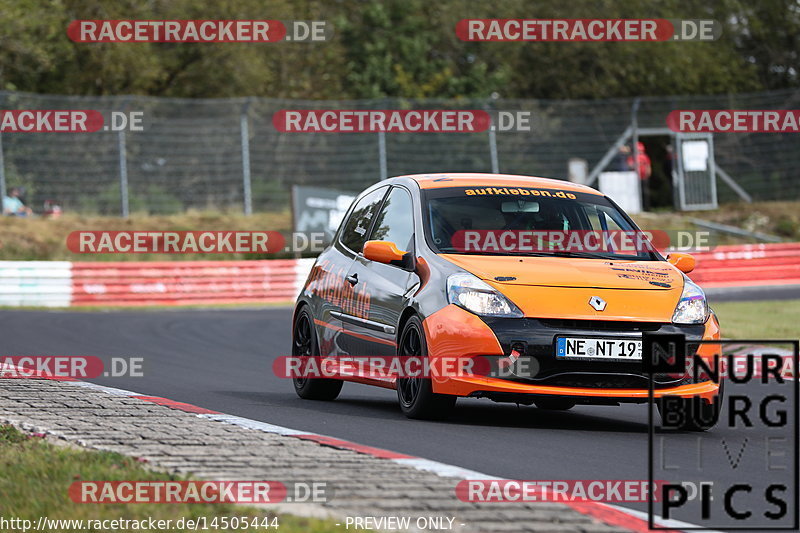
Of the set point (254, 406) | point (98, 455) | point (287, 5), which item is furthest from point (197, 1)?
point (98, 455)

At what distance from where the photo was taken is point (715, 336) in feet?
28.8

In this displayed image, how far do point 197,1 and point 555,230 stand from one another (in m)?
30.2

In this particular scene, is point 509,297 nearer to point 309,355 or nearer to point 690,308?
point 690,308

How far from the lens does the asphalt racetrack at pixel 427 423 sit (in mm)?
6988

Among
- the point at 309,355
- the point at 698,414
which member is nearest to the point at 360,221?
the point at 309,355

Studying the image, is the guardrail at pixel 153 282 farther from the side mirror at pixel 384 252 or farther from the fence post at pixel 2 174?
the side mirror at pixel 384 252

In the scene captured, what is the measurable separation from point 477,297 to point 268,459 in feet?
8.48

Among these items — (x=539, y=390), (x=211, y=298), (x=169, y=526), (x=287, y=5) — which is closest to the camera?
(x=169, y=526)

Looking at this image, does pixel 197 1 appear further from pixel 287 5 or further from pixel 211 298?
pixel 211 298

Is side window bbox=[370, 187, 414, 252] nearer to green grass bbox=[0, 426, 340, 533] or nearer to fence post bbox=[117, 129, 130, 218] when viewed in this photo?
green grass bbox=[0, 426, 340, 533]

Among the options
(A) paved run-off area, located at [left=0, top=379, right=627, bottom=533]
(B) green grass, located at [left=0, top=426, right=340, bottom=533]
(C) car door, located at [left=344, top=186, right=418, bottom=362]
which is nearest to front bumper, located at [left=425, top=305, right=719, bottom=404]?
(C) car door, located at [left=344, top=186, right=418, bottom=362]

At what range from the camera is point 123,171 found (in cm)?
2770

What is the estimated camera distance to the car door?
907 cm

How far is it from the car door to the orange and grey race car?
12 millimetres
